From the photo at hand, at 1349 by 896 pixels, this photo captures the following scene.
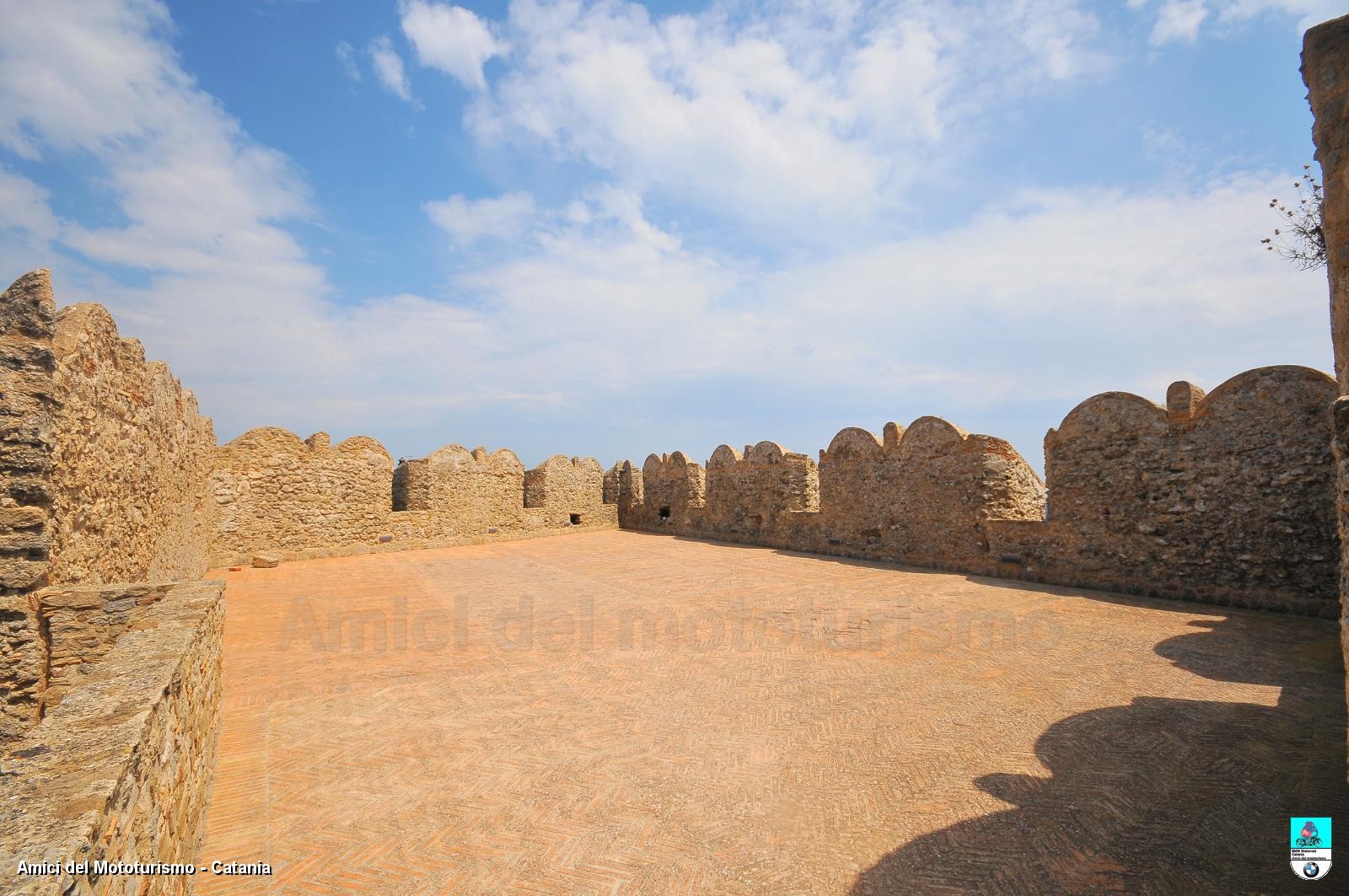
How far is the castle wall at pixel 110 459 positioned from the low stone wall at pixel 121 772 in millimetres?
1599

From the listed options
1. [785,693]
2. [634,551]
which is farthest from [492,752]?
[634,551]

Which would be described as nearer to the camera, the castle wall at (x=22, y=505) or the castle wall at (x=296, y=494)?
the castle wall at (x=22, y=505)

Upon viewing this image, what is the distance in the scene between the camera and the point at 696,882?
3.46 metres

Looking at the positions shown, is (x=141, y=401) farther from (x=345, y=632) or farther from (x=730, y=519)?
(x=730, y=519)

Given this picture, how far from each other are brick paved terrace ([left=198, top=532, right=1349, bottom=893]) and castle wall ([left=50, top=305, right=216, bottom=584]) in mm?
1789

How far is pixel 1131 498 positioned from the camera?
419 inches

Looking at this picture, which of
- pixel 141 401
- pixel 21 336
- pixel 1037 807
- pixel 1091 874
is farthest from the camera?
pixel 141 401

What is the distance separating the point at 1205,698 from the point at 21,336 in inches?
423

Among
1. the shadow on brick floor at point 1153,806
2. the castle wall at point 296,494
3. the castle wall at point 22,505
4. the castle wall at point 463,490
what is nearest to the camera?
the shadow on brick floor at point 1153,806

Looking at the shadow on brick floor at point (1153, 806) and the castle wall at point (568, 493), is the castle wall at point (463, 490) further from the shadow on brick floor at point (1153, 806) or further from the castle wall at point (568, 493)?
the shadow on brick floor at point (1153, 806)

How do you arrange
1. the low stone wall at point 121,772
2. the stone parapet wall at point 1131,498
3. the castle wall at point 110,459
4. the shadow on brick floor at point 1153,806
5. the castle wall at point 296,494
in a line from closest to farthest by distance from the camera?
1. the low stone wall at point 121,772
2. the shadow on brick floor at point 1153,806
3. the castle wall at point 110,459
4. the stone parapet wall at point 1131,498
5. the castle wall at point 296,494

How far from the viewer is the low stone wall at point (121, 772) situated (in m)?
1.74

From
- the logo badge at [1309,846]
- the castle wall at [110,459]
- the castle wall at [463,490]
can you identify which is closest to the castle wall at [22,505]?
the castle wall at [110,459]

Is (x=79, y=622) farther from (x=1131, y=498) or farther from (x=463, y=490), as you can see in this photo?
(x=463, y=490)
